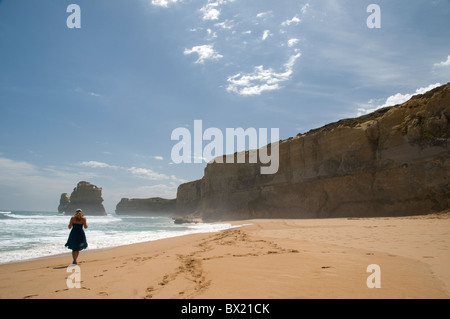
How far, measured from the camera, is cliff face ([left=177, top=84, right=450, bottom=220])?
1698cm

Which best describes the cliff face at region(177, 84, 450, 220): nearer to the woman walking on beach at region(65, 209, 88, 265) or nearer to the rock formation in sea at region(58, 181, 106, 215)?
the woman walking on beach at region(65, 209, 88, 265)

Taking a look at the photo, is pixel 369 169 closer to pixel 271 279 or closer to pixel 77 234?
pixel 271 279

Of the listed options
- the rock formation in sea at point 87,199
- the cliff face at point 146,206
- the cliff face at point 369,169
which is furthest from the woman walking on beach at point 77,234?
the rock formation in sea at point 87,199

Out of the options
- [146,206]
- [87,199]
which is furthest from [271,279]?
[87,199]

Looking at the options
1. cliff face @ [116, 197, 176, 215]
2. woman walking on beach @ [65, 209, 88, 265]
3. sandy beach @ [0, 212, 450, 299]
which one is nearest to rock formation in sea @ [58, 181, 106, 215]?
cliff face @ [116, 197, 176, 215]

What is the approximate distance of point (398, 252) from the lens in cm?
507

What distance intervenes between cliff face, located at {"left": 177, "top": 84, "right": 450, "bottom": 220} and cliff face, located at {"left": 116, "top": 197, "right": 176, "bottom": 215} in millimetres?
67294

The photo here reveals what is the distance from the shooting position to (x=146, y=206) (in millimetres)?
103062

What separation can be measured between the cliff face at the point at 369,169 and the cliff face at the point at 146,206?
67294mm

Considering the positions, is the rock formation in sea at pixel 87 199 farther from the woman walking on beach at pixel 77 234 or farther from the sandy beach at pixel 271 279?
the sandy beach at pixel 271 279

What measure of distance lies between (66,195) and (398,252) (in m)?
132
